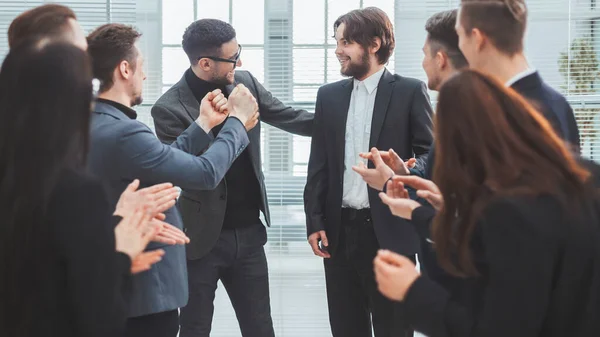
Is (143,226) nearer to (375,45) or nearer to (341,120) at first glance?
(341,120)

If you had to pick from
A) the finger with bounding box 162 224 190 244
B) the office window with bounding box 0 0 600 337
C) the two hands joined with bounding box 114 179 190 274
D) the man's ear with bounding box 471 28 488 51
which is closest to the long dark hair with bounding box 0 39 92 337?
the two hands joined with bounding box 114 179 190 274

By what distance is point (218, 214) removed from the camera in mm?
3189

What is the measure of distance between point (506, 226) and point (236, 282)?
→ 6.45 feet

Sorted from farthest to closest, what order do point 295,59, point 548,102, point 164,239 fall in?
point 295,59, point 164,239, point 548,102

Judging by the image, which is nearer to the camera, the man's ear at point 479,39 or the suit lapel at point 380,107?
the man's ear at point 479,39

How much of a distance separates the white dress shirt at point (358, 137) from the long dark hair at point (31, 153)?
177cm

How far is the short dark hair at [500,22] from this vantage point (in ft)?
6.95

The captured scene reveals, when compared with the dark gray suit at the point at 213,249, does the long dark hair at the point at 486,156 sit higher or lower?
higher

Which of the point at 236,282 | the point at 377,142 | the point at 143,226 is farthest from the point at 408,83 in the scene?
the point at 143,226

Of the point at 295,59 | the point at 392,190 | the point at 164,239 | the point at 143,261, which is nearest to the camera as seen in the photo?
the point at 143,261

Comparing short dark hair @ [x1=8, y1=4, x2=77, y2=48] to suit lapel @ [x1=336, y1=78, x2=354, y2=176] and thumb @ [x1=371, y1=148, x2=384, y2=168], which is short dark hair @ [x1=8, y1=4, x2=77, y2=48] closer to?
thumb @ [x1=371, y1=148, x2=384, y2=168]

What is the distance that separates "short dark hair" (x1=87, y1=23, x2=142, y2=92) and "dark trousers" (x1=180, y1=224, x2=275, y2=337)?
1052 mm

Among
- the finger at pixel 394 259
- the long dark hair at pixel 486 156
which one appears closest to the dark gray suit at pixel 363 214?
the finger at pixel 394 259

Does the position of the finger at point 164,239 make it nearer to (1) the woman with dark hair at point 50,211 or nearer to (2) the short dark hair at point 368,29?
(1) the woman with dark hair at point 50,211
